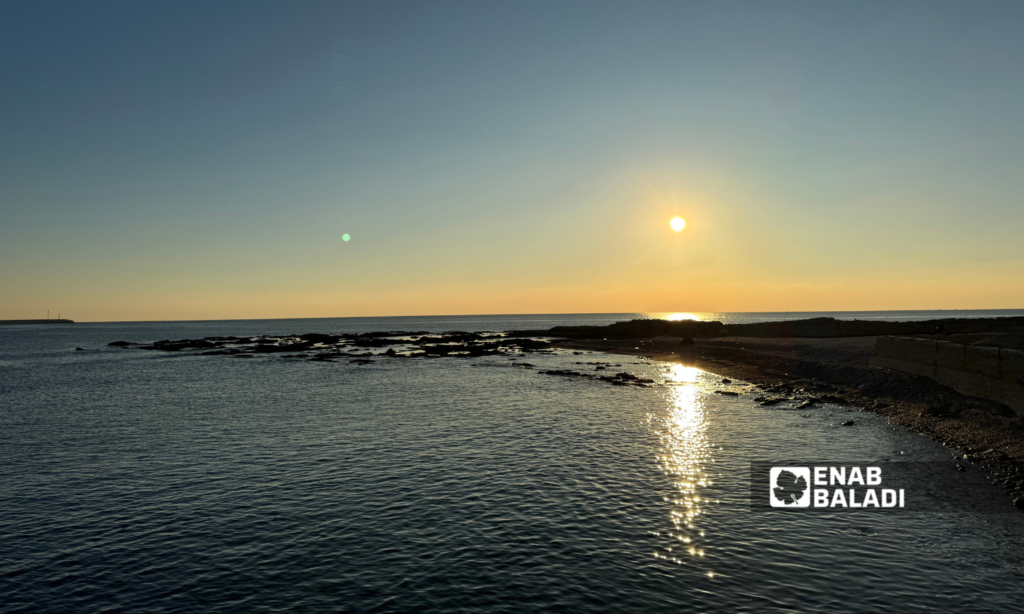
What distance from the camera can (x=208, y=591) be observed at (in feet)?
37.0

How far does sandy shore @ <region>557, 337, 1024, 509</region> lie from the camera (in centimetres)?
1925

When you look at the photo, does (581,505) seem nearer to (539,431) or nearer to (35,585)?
(539,431)

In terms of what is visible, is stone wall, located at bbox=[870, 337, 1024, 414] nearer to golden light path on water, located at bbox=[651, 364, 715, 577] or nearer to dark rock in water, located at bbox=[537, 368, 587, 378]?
golden light path on water, located at bbox=[651, 364, 715, 577]

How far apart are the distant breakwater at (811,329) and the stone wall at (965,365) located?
74.8 feet

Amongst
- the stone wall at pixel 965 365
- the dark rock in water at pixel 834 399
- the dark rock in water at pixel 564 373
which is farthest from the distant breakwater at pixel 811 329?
the dark rock in water at pixel 564 373

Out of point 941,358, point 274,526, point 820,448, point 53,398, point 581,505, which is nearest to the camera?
point 274,526

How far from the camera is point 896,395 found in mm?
31203

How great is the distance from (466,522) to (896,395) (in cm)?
2822

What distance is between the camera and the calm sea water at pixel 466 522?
434 inches

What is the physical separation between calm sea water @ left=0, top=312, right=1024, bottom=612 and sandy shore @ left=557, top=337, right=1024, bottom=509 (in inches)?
55.9

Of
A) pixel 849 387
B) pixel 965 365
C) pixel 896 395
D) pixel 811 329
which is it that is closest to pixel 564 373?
pixel 849 387

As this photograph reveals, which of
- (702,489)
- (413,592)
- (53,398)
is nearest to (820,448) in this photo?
(702,489)

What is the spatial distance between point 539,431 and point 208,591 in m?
17.5

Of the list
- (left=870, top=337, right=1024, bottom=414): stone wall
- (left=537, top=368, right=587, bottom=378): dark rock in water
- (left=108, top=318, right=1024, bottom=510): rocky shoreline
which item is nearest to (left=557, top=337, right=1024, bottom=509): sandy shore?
(left=108, top=318, right=1024, bottom=510): rocky shoreline
